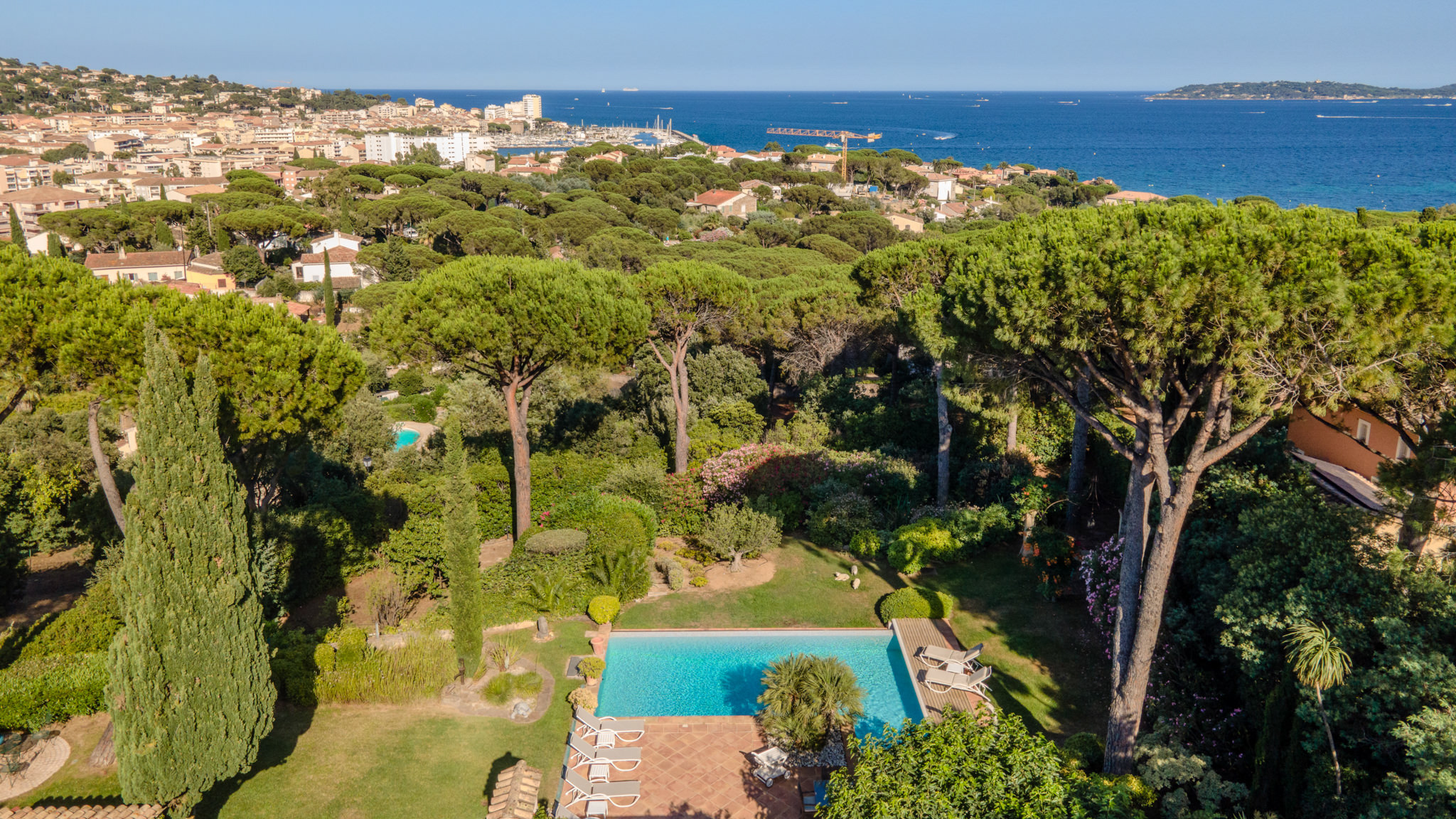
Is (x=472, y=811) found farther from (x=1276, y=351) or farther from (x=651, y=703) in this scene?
(x=1276, y=351)

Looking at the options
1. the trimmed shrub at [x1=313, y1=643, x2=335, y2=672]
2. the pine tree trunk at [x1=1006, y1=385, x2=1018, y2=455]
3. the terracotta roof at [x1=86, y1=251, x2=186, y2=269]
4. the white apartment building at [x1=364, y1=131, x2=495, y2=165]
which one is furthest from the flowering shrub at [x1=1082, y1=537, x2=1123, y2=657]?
the white apartment building at [x1=364, y1=131, x2=495, y2=165]

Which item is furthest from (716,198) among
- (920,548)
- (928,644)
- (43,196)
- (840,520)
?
(928,644)

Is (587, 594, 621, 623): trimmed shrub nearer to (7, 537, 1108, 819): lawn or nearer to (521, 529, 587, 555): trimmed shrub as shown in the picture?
(7, 537, 1108, 819): lawn

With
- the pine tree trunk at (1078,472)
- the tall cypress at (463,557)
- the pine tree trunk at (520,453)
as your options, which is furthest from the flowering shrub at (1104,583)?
the pine tree trunk at (520,453)

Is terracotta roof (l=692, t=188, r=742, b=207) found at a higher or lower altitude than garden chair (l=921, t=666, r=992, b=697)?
higher

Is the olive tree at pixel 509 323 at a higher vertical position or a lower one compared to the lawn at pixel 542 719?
higher

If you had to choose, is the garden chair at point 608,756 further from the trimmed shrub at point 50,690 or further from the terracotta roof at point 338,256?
the terracotta roof at point 338,256

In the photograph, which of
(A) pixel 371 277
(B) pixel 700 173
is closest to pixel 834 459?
(A) pixel 371 277
